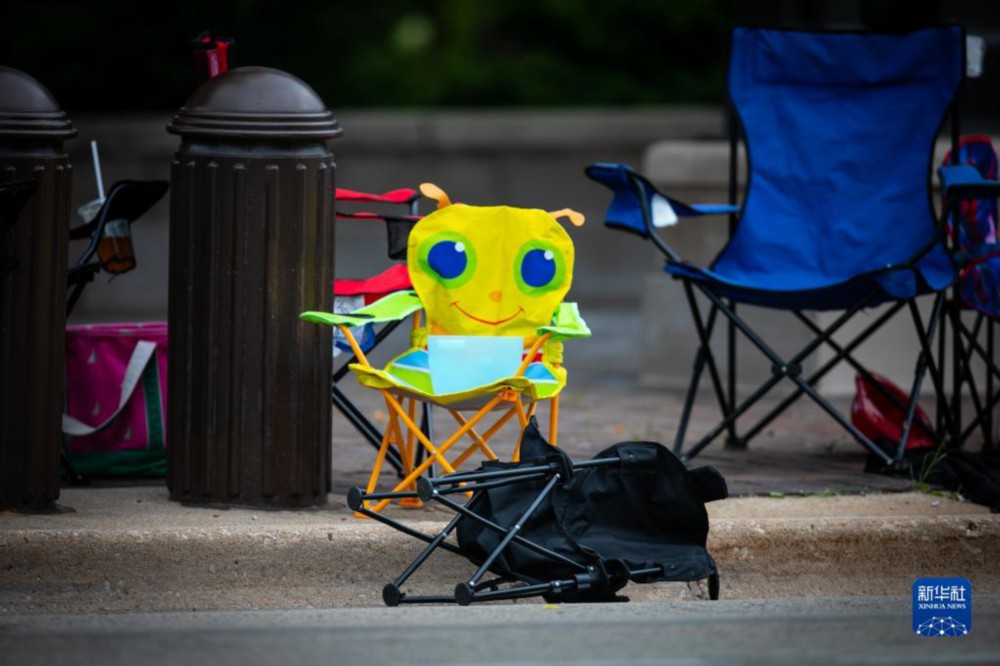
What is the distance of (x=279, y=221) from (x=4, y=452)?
1037mm

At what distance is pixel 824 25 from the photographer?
8688 millimetres

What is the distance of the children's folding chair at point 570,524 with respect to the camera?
443 centimetres

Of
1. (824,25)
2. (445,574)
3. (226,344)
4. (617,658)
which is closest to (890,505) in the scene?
(445,574)

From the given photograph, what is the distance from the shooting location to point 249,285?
497 centimetres

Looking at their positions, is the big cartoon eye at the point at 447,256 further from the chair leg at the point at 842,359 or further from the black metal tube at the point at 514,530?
the chair leg at the point at 842,359

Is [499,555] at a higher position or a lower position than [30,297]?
lower

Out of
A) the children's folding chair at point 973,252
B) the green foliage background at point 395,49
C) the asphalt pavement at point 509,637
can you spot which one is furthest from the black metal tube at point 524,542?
the green foliage background at point 395,49

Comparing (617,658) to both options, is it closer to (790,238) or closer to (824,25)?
(790,238)

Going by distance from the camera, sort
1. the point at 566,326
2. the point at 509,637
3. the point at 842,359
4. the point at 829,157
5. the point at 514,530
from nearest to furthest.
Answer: the point at 509,637 < the point at 514,530 < the point at 566,326 < the point at 842,359 < the point at 829,157

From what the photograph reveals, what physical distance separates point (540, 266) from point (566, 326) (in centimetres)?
21

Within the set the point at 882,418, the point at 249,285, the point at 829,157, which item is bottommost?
the point at 882,418

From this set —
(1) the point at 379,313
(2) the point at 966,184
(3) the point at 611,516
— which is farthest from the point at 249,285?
(2) the point at 966,184

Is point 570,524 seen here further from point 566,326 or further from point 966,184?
point 966,184

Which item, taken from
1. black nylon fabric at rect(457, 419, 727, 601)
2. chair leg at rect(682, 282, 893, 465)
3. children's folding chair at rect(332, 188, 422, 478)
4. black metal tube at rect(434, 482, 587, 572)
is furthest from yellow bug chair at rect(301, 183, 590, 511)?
chair leg at rect(682, 282, 893, 465)
